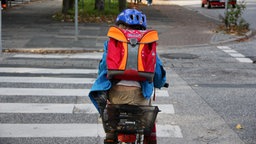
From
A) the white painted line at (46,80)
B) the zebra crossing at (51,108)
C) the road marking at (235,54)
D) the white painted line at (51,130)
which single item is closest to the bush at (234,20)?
the road marking at (235,54)

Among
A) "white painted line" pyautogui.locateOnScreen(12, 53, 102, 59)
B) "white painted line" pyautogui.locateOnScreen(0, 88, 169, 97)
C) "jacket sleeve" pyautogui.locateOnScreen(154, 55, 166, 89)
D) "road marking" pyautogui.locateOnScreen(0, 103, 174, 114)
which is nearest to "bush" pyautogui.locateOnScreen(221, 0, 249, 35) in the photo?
"white painted line" pyautogui.locateOnScreen(12, 53, 102, 59)

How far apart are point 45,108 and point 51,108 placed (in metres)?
0.09

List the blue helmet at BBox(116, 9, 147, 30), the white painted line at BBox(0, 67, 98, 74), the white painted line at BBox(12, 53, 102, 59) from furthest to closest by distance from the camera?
the white painted line at BBox(12, 53, 102, 59), the white painted line at BBox(0, 67, 98, 74), the blue helmet at BBox(116, 9, 147, 30)

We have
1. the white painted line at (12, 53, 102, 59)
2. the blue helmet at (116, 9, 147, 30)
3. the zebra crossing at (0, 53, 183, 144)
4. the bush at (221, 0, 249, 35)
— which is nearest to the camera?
the blue helmet at (116, 9, 147, 30)

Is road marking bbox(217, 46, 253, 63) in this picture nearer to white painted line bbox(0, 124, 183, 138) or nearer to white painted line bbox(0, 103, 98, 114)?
white painted line bbox(0, 103, 98, 114)

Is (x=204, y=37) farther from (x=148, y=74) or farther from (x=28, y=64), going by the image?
(x=148, y=74)

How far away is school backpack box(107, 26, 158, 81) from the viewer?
404 cm

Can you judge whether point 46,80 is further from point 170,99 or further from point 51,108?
point 170,99

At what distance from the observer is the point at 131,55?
403 cm

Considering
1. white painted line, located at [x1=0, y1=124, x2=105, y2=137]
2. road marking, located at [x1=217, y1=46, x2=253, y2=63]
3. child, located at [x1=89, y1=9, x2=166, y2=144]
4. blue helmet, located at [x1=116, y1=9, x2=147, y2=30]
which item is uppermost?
blue helmet, located at [x1=116, y1=9, x2=147, y2=30]

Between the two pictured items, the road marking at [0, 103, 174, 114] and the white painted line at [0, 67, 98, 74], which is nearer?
the road marking at [0, 103, 174, 114]

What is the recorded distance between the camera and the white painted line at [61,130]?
667 cm

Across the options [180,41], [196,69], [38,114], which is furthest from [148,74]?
[180,41]

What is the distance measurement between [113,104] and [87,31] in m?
17.5
